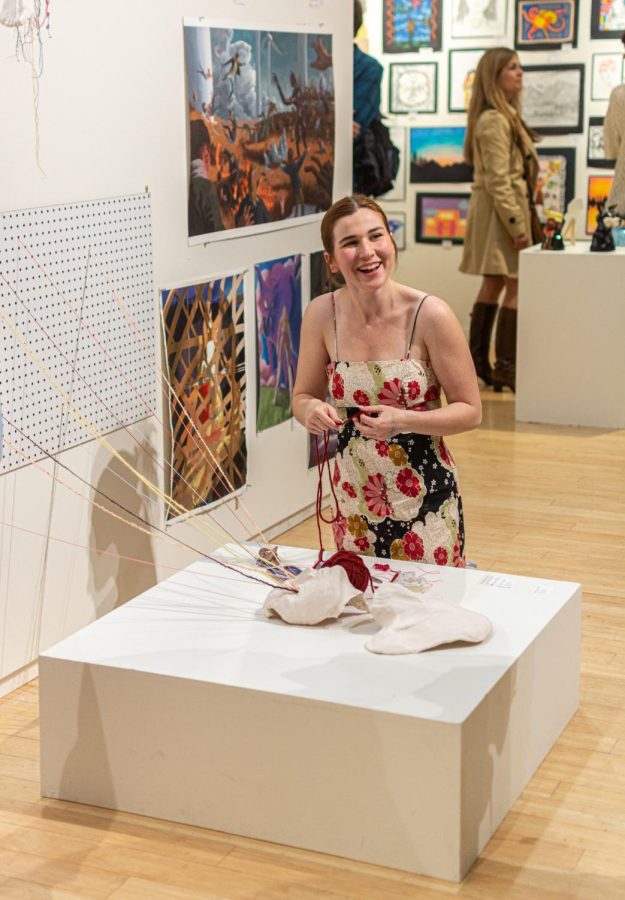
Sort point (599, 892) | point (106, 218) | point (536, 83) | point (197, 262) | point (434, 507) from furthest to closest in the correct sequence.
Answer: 1. point (536, 83)
2. point (197, 262)
3. point (106, 218)
4. point (434, 507)
5. point (599, 892)

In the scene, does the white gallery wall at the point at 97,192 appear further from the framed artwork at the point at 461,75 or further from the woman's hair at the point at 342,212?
the framed artwork at the point at 461,75

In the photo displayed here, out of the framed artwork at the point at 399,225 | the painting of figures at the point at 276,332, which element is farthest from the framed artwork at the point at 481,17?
the painting of figures at the point at 276,332

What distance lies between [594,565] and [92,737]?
2.57 m

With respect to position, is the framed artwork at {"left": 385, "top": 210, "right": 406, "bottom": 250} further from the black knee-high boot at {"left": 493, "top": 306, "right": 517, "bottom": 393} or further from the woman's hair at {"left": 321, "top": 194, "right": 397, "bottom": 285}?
the woman's hair at {"left": 321, "top": 194, "right": 397, "bottom": 285}

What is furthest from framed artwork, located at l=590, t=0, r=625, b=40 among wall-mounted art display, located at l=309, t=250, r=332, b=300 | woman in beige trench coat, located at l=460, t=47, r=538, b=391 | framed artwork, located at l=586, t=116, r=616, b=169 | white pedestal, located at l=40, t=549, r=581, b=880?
white pedestal, located at l=40, t=549, r=581, b=880

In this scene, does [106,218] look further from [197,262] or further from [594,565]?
[594,565]

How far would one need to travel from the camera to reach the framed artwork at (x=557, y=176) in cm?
966

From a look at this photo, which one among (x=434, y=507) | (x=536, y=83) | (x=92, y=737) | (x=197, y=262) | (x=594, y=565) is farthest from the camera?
(x=536, y=83)

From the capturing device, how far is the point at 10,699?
4.02 meters

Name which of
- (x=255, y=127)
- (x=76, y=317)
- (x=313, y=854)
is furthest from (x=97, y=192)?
(x=313, y=854)

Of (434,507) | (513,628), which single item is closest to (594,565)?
(434,507)

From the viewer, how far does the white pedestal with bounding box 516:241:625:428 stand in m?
7.48

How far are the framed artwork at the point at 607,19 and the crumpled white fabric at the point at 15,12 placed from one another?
6.31 meters

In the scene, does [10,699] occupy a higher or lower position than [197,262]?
lower
